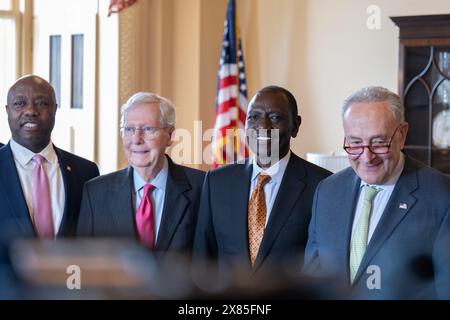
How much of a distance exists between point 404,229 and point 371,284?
36 centimetres

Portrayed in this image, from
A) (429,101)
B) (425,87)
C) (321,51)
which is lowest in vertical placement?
(429,101)

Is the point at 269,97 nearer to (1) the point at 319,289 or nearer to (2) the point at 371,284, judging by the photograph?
(2) the point at 371,284

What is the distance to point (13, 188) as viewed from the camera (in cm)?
167

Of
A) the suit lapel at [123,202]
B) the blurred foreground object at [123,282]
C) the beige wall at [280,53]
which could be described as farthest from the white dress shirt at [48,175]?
the beige wall at [280,53]

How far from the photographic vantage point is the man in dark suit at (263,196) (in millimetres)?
1636

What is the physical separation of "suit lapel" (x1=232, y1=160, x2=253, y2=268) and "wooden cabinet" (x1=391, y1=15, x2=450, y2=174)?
3.28 metres

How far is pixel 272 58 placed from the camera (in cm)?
575

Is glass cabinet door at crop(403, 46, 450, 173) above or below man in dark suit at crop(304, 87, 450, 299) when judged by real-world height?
above

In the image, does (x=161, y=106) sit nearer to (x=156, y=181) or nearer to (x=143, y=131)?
(x=143, y=131)

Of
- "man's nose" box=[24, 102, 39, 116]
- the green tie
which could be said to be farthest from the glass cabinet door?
the green tie

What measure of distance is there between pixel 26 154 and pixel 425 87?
11.7 ft

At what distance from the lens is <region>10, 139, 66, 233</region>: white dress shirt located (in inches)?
66.2

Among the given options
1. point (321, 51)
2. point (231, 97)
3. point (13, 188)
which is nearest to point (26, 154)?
point (13, 188)

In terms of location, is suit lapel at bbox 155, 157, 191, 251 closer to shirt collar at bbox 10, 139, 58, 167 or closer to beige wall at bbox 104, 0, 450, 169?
shirt collar at bbox 10, 139, 58, 167
